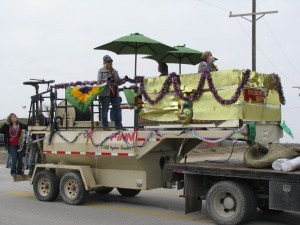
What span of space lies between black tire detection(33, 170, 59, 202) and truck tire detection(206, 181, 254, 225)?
3.99 metres

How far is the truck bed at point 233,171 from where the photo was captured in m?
6.75

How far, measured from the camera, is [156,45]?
10828mm

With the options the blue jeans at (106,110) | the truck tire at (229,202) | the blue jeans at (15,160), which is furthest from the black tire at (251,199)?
the blue jeans at (15,160)

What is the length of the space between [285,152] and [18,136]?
7.24m

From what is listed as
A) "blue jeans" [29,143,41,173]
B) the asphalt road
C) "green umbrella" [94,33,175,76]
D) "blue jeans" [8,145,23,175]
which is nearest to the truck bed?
the asphalt road

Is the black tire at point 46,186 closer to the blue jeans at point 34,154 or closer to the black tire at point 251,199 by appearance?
the blue jeans at point 34,154

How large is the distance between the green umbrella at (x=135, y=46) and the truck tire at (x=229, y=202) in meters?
3.97

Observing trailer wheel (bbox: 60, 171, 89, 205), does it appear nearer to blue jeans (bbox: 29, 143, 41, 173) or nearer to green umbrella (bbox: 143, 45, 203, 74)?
blue jeans (bbox: 29, 143, 41, 173)

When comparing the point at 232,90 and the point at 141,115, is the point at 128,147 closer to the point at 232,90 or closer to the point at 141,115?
the point at 141,115

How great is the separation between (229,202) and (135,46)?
15.5 ft

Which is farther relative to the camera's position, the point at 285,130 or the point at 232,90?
the point at 285,130

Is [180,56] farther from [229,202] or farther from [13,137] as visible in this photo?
[229,202]

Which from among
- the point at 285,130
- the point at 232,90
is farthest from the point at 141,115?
the point at 285,130

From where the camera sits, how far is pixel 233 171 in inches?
288
